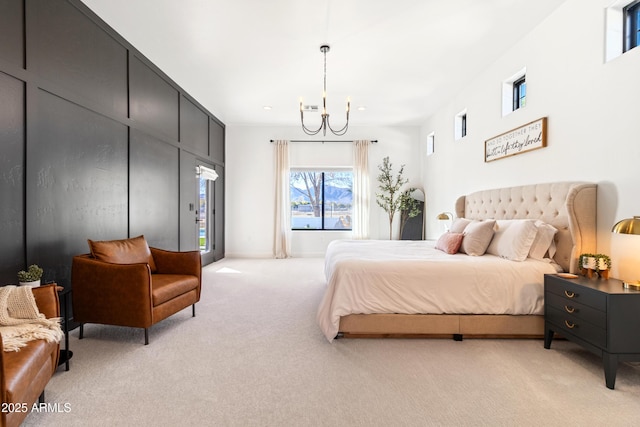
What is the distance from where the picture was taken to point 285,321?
312cm

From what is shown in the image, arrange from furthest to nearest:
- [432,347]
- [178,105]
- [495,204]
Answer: [178,105] < [495,204] < [432,347]

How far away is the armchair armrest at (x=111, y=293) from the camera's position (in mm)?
2516

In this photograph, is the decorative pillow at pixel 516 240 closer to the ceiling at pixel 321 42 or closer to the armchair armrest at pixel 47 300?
the ceiling at pixel 321 42

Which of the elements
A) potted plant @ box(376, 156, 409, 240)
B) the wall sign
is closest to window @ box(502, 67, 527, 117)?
the wall sign

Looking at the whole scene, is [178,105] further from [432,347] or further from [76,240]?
[432,347]

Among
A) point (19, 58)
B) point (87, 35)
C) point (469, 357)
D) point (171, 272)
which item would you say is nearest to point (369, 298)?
point (469, 357)

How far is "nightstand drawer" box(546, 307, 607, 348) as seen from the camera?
79.5 inches

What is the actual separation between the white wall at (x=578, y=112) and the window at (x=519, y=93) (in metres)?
0.16

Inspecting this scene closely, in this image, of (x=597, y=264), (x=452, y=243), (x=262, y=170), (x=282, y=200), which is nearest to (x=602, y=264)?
(x=597, y=264)

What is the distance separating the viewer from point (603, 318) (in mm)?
1996

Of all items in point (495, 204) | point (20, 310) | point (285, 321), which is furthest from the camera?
point (495, 204)

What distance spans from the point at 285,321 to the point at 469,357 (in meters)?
1.67

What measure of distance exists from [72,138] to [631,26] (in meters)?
4.75

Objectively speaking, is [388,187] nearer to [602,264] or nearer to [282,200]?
[282,200]
